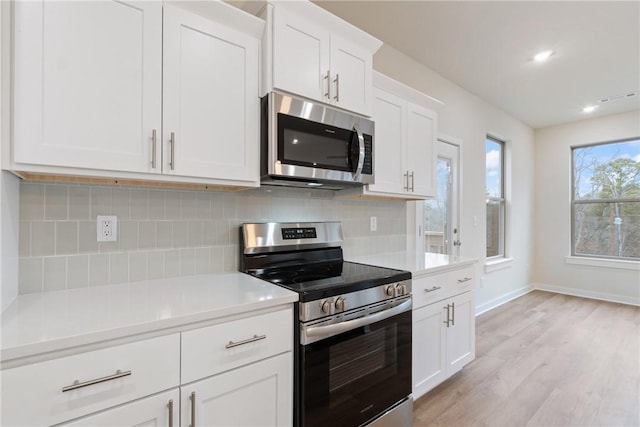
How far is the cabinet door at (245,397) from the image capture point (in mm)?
1092

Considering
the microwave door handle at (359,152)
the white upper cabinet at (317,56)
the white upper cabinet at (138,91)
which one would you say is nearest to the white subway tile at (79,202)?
the white upper cabinet at (138,91)

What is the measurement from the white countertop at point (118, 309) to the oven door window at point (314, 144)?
2.21 ft

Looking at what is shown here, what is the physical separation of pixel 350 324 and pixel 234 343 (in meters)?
0.55

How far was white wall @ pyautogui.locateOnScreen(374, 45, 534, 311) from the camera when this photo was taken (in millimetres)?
3102

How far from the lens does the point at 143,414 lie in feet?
3.26

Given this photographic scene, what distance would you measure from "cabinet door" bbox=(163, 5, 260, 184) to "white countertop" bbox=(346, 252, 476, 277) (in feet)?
3.54

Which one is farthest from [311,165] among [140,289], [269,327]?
[140,289]

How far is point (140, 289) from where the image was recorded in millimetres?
1369

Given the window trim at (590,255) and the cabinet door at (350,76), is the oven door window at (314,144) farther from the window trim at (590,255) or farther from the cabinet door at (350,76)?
the window trim at (590,255)

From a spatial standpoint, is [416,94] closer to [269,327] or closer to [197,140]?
[197,140]

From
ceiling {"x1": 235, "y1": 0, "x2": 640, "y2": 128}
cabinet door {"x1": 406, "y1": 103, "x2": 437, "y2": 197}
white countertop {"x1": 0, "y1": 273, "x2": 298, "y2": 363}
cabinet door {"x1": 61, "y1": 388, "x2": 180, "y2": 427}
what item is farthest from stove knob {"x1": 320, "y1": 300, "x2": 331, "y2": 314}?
ceiling {"x1": 235, "y1": 0, "x2": 640, "y2": 128}

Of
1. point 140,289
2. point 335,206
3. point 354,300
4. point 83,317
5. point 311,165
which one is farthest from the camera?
point 335,206

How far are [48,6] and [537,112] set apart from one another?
5385mm

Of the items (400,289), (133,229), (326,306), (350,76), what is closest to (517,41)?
(350,76)
